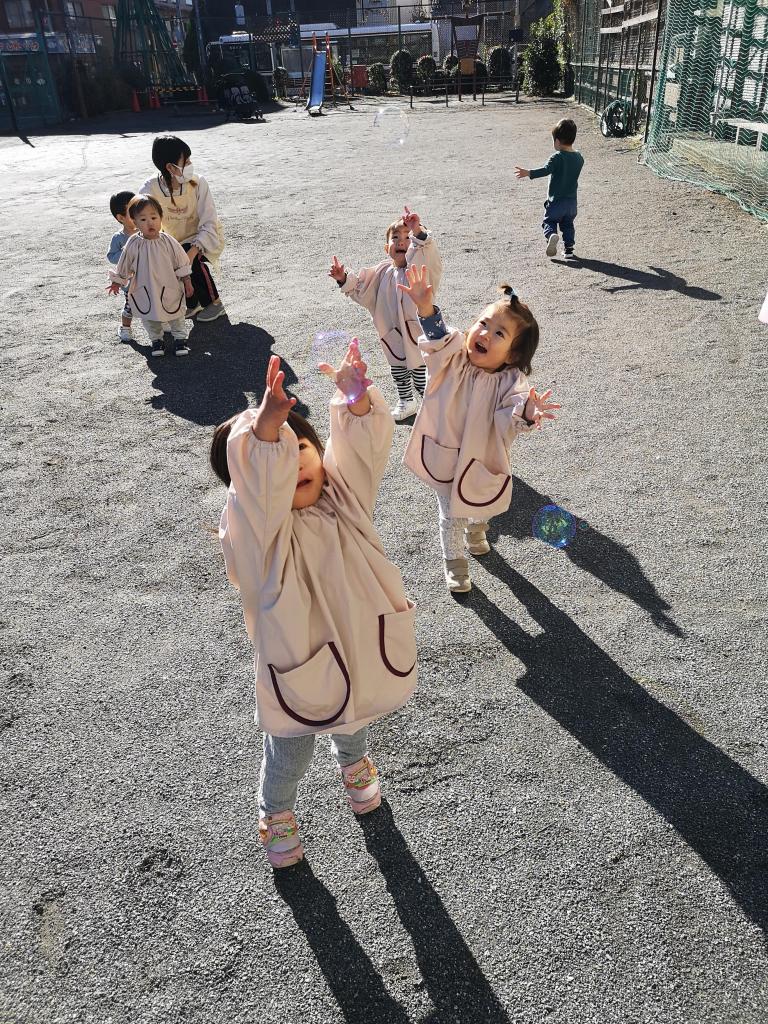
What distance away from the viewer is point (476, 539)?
4.08 m

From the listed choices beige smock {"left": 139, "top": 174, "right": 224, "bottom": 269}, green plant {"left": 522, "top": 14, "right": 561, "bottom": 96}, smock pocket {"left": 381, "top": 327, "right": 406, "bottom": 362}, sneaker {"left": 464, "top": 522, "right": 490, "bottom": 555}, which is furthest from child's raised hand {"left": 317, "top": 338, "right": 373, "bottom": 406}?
green plant {"left": 522, "top": 14, "right": 561, "bottom": 96}

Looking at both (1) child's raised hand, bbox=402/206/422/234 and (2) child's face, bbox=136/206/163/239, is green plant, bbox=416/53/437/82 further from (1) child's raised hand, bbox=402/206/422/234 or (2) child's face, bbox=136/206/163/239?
(1) child's raised hand, bbox=402/206/422/234

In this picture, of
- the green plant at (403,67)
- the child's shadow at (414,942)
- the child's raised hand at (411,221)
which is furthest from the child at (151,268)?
the green plant at (403,67)

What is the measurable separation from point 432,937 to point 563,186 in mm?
8500

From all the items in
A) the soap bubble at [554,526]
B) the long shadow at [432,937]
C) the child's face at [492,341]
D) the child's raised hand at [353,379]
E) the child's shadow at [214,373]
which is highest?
the child's raised hand at [353,379]

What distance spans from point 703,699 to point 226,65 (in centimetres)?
3249

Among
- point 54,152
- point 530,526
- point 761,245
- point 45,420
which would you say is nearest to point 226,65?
point 54,152

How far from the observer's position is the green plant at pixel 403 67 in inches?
1283

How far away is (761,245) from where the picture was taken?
8.97m

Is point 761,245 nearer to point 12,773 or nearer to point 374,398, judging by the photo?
point 374,398

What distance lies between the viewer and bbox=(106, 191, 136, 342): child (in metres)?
7.07

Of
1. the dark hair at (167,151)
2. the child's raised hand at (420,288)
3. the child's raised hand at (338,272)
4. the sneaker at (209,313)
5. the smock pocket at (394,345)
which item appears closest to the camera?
the child's raised hand at (420,288)

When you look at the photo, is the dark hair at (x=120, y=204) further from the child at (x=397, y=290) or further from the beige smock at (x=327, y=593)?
the beige smock at (x=327, y=593)

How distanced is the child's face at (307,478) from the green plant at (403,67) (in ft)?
115
